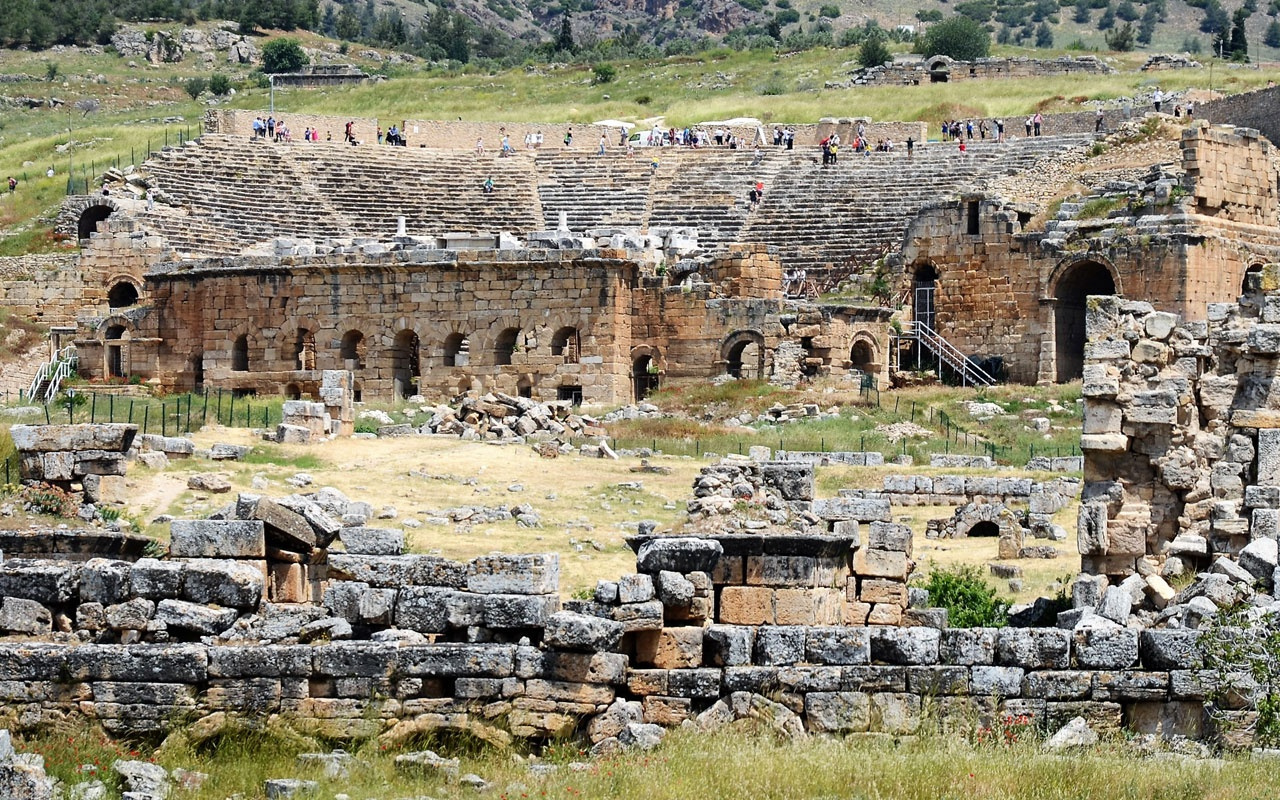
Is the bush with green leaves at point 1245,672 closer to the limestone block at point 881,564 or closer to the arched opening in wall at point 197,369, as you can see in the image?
the limestone block at point 881,564

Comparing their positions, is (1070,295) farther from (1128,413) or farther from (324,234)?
(1128,413)

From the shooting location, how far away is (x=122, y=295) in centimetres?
4956

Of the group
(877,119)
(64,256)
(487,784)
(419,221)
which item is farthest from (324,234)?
(487,784)

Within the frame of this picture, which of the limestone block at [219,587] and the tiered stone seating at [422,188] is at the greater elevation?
the tiered stone seating at [422,188]

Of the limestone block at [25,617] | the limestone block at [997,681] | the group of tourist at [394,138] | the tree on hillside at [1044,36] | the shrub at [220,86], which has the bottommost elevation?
the limestone block at [997,681]

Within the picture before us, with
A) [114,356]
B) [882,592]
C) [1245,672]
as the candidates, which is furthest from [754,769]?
[114,356]

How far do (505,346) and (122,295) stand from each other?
10548 mm

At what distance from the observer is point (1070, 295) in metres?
45.7

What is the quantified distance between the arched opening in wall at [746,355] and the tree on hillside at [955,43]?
150 feet

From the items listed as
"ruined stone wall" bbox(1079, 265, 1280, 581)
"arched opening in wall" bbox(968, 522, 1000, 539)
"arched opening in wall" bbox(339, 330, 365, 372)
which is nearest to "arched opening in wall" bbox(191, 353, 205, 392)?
"arched opening in wall" bbox(339, 330, 365, 372)

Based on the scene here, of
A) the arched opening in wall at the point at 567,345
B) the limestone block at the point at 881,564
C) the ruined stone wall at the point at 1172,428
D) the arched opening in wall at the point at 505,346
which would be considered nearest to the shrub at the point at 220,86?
the arched opening in wall at the point at 505,346

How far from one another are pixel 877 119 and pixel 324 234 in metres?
22.7

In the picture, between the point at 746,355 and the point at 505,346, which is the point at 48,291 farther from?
Result: the point at 746,355

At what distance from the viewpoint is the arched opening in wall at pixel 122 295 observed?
49.2 m
